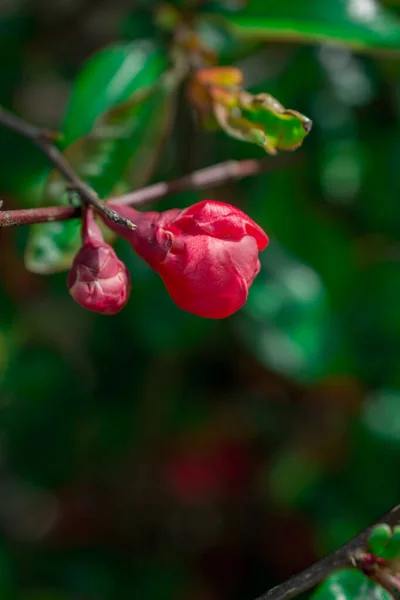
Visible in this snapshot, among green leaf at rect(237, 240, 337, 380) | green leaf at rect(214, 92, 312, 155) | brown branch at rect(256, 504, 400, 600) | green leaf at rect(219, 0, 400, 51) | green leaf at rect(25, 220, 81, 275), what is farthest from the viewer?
green leaf at rect(237, 240, 337, 380)

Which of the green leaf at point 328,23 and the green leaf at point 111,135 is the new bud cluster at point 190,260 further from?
the green leaf at point 328,23

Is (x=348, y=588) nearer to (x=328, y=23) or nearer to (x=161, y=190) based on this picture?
(x=161, y=190)

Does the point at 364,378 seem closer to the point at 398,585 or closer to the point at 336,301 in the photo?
the point at 336,301

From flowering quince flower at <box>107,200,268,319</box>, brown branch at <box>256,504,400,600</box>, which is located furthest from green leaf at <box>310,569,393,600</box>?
flowering quince flower at <box>107,200,268,319</box>

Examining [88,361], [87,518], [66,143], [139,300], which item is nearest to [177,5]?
[66,143]

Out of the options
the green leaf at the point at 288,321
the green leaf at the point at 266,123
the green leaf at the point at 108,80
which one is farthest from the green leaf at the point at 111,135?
the green leaf at the point at 288,321

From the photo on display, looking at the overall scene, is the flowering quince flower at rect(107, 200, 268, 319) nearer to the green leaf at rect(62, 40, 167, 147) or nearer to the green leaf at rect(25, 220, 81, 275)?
the green leaf at rect(25, 220, 81, 275)
